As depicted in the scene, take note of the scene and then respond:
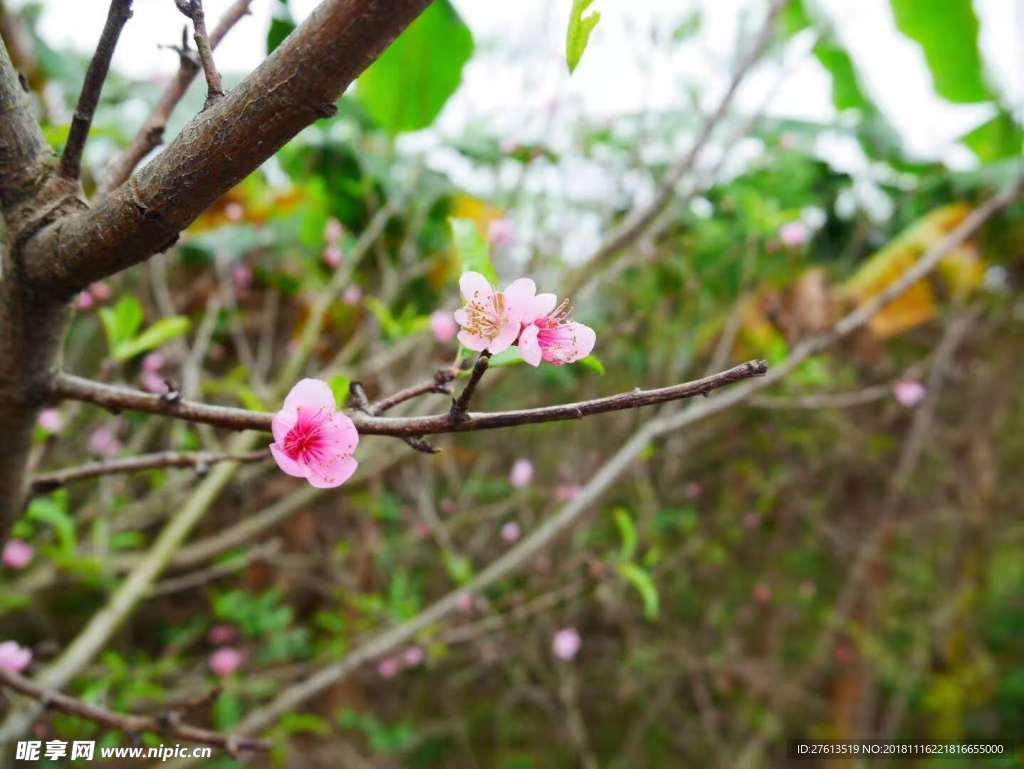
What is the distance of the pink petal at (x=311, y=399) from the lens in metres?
0.52

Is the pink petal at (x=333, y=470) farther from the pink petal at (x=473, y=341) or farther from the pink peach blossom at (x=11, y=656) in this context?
the pink peach blossom at (x=11, y=656)

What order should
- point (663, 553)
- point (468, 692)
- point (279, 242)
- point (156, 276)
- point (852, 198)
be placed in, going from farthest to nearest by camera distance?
1. point (468, 692)
2. point (663, 553)
3. point (852, 198)
4. point (279, 242)
5. point (156, 276)

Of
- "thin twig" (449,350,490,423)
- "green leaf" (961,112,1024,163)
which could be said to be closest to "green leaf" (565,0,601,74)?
"thin twig" (449,350,490,423)

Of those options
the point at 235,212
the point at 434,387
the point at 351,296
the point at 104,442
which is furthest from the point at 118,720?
the point at 235,212

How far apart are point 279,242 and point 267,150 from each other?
6.60 ft

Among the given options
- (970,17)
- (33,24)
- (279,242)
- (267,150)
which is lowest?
(267,150)

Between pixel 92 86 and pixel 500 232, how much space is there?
151 cm

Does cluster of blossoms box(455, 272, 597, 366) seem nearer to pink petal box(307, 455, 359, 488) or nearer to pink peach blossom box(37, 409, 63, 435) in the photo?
pink petal box(307, 455, 359, 488)

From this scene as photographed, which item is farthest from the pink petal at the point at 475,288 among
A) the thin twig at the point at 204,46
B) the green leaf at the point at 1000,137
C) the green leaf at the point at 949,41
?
the green leaf at the point at 1000,137

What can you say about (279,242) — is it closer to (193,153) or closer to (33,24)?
(33,24)

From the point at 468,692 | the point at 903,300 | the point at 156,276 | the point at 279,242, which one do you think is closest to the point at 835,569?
the point at 903,300

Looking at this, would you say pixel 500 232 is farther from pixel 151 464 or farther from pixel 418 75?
pixel 151 464

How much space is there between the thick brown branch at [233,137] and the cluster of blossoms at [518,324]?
15cm

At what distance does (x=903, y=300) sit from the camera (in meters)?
2.48
